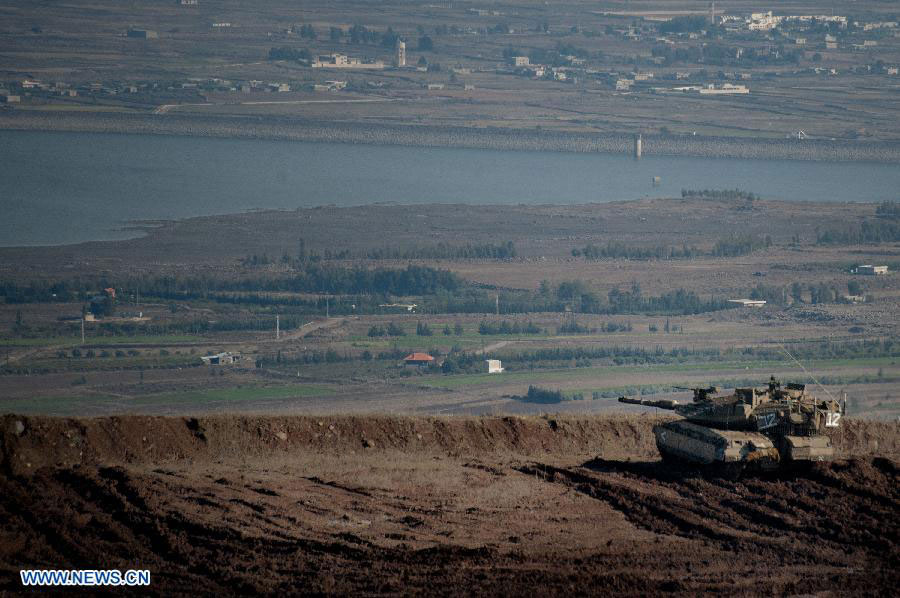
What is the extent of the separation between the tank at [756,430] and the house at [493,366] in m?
31.7

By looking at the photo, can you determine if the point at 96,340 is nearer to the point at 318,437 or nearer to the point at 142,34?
the point at 318,437

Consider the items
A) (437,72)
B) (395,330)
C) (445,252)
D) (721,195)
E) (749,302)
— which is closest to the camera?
(395,330)

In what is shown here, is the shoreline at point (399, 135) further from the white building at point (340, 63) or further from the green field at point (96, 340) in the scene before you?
the green field at point (96, 340)

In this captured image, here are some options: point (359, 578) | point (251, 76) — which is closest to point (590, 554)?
point (359, 578)

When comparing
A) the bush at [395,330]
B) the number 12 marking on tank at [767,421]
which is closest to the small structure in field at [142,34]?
the bush at [395,330]

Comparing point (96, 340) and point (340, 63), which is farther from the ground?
point (340, 63)

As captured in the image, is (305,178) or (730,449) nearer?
(730,449)

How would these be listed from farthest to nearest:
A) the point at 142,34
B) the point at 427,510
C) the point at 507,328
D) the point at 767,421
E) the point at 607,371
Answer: the point at 142,34, the point at 507,328, the point at 607,371, the point at 767,421, the point at 427,510

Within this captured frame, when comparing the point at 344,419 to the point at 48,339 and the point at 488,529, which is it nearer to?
the point at 488,529

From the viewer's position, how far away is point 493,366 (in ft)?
176

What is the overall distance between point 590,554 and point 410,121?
115665 mm

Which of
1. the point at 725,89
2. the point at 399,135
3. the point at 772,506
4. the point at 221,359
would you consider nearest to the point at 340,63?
the point at 399,135

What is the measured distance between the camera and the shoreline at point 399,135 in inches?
4966

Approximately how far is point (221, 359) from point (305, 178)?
63251mm
